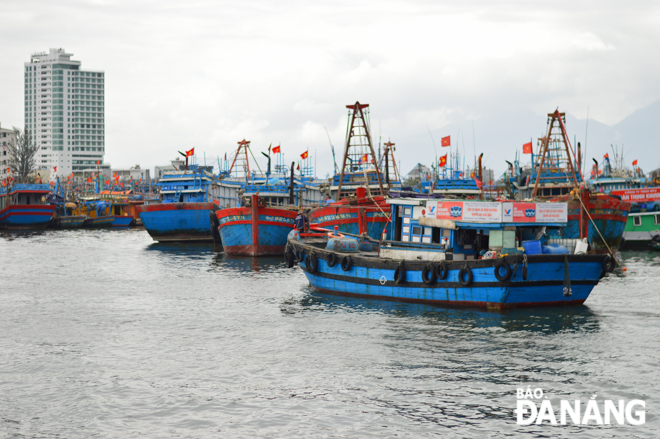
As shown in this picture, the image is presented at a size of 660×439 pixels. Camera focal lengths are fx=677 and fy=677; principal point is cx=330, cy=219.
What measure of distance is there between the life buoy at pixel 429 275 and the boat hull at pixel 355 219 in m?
14.7

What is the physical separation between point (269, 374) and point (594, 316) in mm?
13312

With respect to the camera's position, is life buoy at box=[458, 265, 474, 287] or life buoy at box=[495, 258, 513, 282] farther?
life buoy at box=[458, 265, 474, 287]

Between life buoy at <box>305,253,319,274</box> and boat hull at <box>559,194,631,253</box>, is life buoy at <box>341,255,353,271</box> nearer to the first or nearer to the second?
life buoy at <box>305,253,319,274</box>

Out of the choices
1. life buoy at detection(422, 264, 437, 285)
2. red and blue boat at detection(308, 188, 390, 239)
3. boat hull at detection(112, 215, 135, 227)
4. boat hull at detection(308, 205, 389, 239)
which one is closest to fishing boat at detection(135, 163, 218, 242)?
boat hull at detection(308, 205, 389, 239)

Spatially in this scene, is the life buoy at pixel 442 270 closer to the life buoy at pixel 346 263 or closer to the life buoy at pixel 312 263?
the life buoy at pixel 346 263

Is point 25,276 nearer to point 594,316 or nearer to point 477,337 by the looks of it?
point 477,337

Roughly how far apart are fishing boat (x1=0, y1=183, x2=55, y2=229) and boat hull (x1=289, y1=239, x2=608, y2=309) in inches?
2962

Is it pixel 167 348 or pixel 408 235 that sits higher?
pixel 408 235

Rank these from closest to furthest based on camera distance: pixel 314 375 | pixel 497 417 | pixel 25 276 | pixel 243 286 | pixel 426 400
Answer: pixel 497 417 → pixel 426 400 → pixel 314 375 → pixel 243 286 → pixel 25 276

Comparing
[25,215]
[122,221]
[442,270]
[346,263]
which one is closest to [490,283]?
[442,270]

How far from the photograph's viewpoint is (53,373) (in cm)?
1861

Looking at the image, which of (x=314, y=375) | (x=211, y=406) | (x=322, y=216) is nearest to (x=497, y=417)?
(x=314, y=375)

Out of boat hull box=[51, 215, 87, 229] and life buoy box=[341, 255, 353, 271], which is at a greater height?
life buoy box=[341, 255, 353, 271]

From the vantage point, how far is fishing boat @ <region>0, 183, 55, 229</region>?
3588 inches
